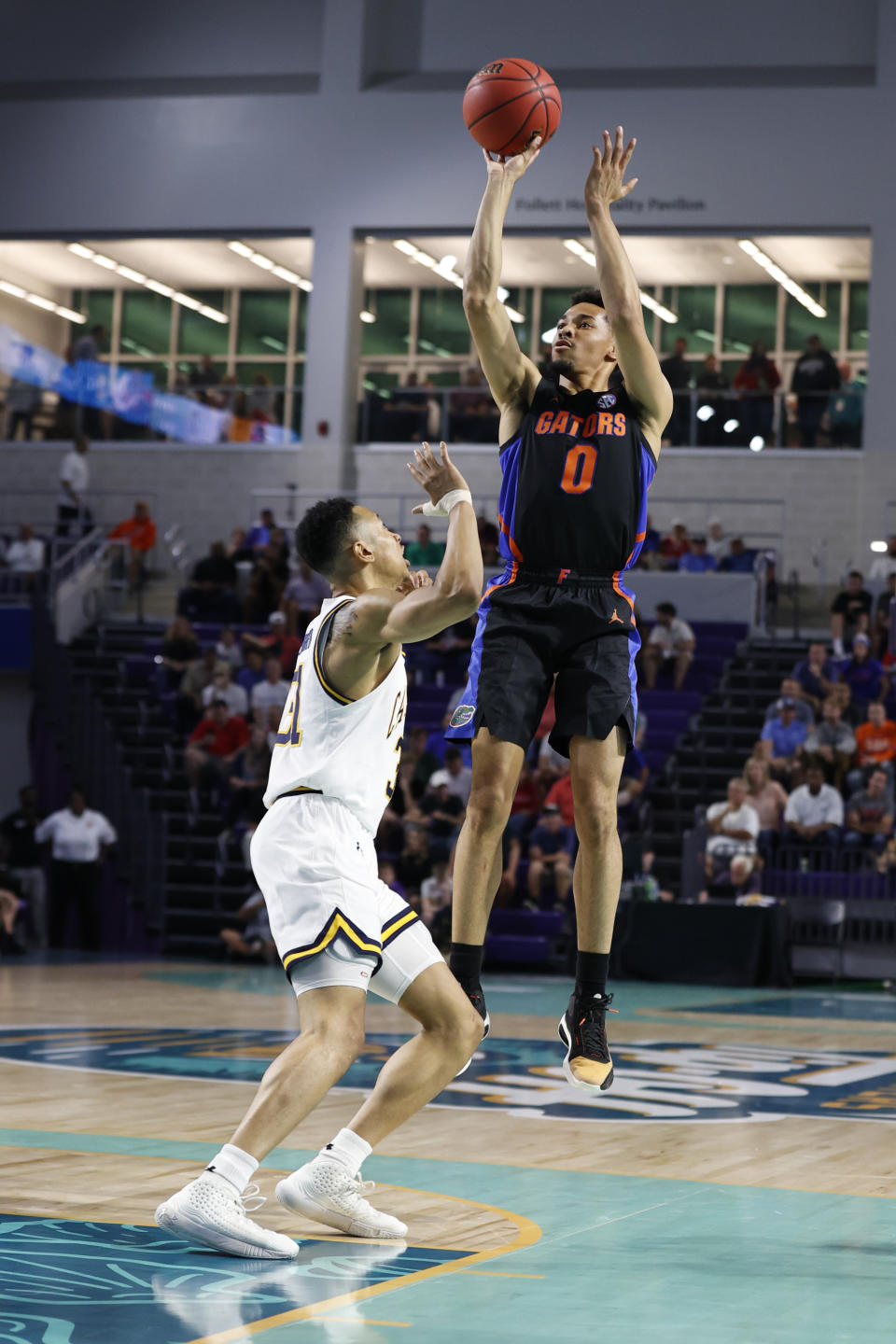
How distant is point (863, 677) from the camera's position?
17.6 metres

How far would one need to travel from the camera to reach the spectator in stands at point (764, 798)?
16.0 metres

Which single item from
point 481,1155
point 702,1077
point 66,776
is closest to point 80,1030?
point 702,1077

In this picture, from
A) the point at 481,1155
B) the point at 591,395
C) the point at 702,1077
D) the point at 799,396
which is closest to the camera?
the point at 591,395

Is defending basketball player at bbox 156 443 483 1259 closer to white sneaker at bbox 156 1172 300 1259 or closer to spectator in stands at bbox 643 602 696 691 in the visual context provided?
white sneaker at bbox 156 1172 300 1259

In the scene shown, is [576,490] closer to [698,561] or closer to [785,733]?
[785,733]

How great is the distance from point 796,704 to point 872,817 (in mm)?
1760

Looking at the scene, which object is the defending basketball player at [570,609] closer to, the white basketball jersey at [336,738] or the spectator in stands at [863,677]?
the white basketball jersey at [336,738]

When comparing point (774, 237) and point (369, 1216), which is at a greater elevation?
point (774, 237)

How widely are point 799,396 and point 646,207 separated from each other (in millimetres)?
3300

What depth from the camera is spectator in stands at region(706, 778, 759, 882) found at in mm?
15750

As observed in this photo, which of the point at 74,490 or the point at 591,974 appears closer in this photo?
the point at 591,974

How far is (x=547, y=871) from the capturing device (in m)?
16.0

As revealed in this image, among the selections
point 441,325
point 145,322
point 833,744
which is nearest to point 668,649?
point 833,744

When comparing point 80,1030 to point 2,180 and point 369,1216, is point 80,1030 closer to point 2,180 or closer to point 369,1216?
point 369,1216
